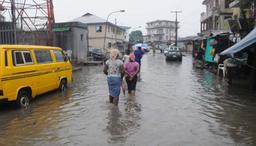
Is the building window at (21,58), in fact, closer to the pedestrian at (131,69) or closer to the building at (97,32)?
the pedestrian at (131,69)

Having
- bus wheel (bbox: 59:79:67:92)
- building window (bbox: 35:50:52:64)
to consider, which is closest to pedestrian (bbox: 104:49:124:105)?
building window (bbox: 35:50:52:64)

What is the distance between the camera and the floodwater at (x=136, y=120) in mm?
6527

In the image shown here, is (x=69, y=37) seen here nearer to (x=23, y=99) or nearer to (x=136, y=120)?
(x=23, y=99)

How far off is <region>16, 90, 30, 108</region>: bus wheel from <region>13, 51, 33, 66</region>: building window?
88 centimetres

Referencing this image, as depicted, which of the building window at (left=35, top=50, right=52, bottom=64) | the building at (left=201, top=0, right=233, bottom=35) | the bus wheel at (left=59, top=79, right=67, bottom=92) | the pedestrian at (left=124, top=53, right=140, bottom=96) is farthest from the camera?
the building at (left=201, top=0, right=233, bottom=35)

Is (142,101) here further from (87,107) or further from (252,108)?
(252,108)

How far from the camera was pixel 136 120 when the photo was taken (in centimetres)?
809

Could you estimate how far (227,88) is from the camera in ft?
46.2

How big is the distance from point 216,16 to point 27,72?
3875 cm

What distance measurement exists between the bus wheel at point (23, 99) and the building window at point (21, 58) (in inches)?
34.7

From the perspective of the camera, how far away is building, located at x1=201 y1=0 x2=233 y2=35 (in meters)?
35.5

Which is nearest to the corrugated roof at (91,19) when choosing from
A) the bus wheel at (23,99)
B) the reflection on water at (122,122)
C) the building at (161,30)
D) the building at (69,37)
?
the building at (69,37)

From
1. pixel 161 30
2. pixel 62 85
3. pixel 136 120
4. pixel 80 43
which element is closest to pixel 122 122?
pixel 136 120

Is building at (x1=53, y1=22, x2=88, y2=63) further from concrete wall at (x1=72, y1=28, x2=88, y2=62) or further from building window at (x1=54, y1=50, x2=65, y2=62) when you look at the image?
building window at (x1=54, y1=50, x2=65, y2=62)
